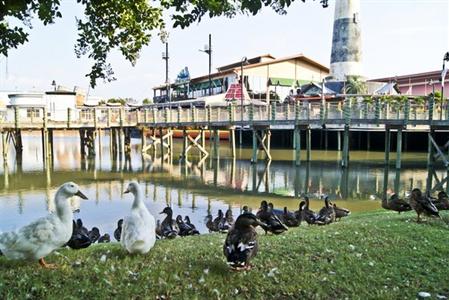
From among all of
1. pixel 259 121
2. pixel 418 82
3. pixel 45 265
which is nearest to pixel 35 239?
pixel 45 265

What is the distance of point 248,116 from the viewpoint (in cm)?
3186

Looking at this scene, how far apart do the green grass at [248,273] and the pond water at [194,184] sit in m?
7.34

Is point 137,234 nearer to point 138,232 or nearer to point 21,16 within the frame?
point 138,232

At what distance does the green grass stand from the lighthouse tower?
47.0 meters

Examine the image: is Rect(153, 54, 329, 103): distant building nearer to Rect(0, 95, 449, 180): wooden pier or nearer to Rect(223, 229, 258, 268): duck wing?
Rect(0, 95, 449, 180): wooden pier

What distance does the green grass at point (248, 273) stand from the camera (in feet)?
15.0

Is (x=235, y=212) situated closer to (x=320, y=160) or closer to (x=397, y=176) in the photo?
(x=397, y=176)

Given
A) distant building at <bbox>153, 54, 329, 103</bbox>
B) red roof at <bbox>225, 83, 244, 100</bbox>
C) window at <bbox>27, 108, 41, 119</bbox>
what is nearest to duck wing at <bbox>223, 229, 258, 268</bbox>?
window at <bbox>27, 108, 41, 119</bbox>

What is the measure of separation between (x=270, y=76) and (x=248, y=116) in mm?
23904

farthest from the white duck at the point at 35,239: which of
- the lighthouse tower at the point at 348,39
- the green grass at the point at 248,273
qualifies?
the lighthouse tower at the point at 348,39

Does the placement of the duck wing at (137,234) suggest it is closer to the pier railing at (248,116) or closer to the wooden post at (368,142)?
the pier railing at (248,116)

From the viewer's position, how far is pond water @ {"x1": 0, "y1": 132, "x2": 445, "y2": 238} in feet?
54.4

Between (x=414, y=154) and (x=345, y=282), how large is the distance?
117ft

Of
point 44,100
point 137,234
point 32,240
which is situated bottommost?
point 137,234
